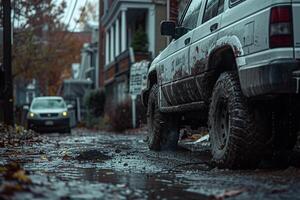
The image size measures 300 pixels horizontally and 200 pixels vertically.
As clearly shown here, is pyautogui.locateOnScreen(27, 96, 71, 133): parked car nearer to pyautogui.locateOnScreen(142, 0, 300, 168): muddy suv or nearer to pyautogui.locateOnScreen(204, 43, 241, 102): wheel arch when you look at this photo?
pyautogui.locateOnScreen(142, 0, 300, 168): muddy suv

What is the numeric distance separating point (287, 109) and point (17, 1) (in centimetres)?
2162

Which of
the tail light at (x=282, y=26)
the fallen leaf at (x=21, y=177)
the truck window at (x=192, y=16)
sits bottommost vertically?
the fallen leaf at (x=21, y=177)

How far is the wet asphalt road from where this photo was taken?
191 inches

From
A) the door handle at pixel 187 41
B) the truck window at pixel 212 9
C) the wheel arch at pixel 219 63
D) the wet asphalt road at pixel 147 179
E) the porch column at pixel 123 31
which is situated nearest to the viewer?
the wet asphalt road at pixel 147 179

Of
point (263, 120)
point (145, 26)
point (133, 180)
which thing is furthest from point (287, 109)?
point (145, 26)

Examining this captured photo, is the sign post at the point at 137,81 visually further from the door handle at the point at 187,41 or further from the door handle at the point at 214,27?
the door handle at the point at 214,27

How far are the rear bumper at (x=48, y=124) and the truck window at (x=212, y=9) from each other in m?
16.5

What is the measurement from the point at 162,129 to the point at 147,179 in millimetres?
3796

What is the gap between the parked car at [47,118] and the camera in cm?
2353

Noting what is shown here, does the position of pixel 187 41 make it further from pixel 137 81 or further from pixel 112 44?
pixel 112 44

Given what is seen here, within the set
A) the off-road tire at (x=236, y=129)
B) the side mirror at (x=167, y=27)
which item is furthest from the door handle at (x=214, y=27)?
the side mirror at (x=167, y=27)

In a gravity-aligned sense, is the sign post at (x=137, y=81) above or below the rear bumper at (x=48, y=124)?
above

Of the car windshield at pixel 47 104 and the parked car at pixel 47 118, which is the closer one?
the parked car at pixel 47 118

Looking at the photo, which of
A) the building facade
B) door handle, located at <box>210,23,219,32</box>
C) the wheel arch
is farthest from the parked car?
door handle, located at <box>210,23,219,32</box>
